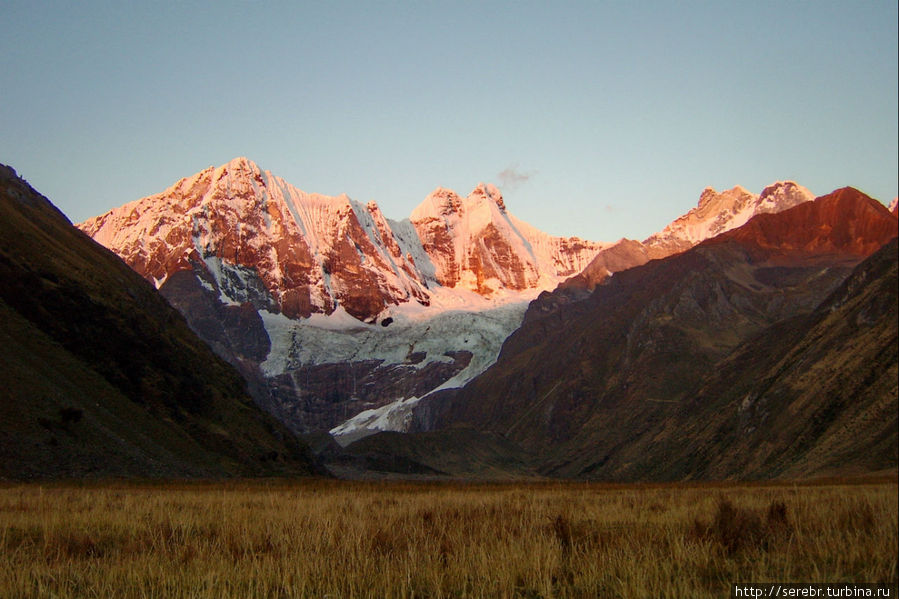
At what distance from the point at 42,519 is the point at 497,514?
11.0m

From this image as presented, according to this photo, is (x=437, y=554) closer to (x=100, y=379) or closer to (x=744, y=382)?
(x=100, y=379)

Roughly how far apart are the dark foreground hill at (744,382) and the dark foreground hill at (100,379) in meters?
51.1

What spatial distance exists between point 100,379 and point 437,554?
62.5 m

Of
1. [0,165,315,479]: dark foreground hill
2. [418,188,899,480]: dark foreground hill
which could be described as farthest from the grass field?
[418,188,899,480]: dark foreground hill

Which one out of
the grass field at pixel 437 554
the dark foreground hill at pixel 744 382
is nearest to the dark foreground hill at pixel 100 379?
the grass field at pixel 437 554

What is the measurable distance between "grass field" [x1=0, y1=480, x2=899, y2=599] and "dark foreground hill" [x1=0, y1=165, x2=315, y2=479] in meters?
35.6

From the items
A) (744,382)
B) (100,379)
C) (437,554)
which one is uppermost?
(744,382)

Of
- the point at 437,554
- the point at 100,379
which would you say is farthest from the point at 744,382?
the point at 437,554

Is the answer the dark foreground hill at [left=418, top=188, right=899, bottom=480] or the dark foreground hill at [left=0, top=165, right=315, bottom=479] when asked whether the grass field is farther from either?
the dark foreground hill at [left=418, top=188, right=899, bottom=480]

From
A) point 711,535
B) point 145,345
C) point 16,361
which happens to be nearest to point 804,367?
point 145,345

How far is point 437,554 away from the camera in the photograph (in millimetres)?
13414

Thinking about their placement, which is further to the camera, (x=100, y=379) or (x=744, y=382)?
(x=744, y=382)

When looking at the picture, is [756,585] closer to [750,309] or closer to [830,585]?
[830,585]

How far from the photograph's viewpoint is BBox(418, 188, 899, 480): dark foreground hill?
3110 inches
